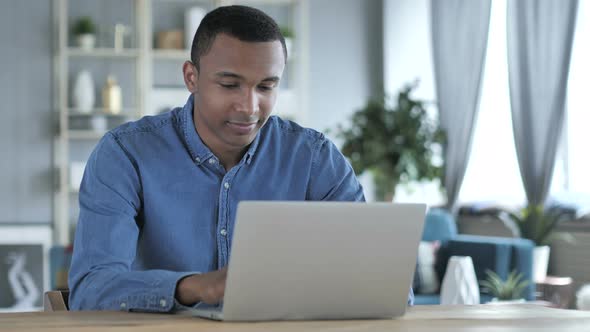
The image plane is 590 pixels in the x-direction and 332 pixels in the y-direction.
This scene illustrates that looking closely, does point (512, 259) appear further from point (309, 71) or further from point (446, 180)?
point (309, 71)

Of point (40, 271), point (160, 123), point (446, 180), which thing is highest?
point (160, 123)

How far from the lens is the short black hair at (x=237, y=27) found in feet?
6.47

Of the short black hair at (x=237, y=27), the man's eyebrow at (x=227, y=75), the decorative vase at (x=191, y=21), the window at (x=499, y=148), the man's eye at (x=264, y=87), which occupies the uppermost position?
the decorative vase at (x=191, y=21)

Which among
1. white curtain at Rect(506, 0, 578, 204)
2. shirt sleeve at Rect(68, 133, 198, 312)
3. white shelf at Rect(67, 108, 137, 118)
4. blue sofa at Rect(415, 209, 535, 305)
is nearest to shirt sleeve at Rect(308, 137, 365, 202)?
shirt sleeve at Rect(68, 133, 198, 312)

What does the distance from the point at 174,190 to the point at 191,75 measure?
0.27m

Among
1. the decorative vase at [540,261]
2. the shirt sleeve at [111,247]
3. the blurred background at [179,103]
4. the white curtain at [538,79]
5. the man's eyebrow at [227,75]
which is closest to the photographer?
the shirt sleeve at [111,247]

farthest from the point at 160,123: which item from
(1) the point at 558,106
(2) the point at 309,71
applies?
(2) the point at 309,71

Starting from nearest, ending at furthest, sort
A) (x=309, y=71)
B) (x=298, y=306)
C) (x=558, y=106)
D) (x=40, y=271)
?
(x=298, y=306) < (x=558, y=106) < (x=40, y=271) < (x=309, y=71)

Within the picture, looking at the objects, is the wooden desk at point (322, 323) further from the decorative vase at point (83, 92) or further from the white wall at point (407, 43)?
the white wall at point (407, 43)

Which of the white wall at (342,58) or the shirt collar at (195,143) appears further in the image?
the white wall at (342,58)

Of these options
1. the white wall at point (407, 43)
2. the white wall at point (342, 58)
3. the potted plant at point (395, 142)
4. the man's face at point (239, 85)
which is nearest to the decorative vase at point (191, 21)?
the white wall at point (342, 58)

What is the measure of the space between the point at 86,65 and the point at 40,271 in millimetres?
1600

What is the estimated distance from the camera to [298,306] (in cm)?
145

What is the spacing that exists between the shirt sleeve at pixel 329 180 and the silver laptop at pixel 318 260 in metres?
0.67
